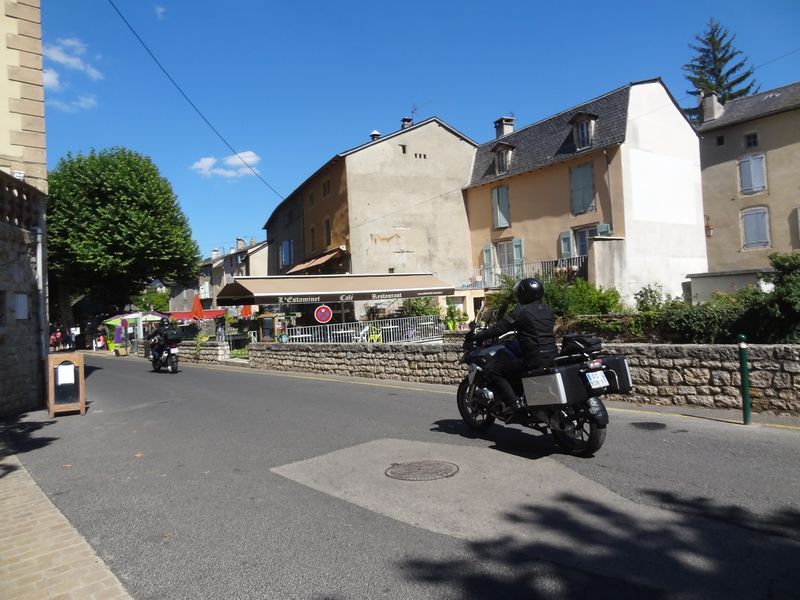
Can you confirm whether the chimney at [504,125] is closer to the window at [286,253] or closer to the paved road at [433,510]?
the window at [286,253]

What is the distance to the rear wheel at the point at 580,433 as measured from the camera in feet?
17.8

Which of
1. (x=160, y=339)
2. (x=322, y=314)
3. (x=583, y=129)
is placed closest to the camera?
(x=160, y=339)

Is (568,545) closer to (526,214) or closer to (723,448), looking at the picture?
(723,448)

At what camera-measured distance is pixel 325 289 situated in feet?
75.6

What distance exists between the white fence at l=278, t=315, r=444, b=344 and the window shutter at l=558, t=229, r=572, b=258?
745cm

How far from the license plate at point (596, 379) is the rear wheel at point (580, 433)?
0.24m

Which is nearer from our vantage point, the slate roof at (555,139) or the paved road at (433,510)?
the paved road at (433,510)

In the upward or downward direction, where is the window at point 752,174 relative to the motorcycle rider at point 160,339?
upward

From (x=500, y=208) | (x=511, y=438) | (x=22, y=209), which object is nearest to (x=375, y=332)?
(x=22, y=209)

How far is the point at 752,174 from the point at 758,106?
11.2ft

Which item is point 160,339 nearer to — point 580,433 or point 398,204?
point 398,204

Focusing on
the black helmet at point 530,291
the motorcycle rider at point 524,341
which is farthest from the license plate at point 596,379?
the black helmet at point 530,291

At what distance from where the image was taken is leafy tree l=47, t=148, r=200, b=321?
107 feet

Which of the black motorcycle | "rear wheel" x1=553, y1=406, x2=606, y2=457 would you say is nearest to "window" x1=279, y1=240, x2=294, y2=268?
the black motorcycle
